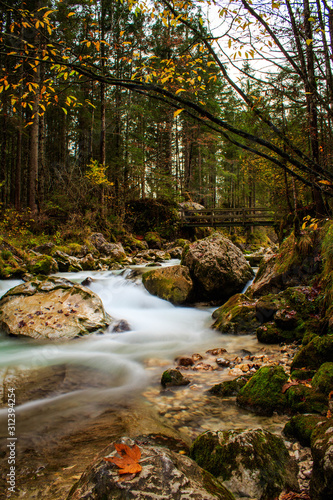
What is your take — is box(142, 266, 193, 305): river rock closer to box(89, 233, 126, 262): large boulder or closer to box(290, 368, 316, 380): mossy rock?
box(290, 368, 316, 380): mossy rock

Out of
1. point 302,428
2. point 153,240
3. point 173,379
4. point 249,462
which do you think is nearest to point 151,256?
point 153,240

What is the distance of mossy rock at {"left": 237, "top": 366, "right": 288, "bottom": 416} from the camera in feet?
8.81

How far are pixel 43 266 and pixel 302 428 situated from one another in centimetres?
907

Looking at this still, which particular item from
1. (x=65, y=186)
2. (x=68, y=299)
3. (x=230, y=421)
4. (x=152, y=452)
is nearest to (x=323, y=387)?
(x=230, y=421)

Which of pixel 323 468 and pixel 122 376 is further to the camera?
pixel 122 376

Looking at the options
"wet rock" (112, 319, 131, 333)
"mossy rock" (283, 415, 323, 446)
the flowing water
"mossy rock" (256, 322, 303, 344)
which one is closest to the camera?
"mossy rock" (283, 415, 323, 446)

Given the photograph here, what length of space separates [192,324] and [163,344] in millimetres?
1250

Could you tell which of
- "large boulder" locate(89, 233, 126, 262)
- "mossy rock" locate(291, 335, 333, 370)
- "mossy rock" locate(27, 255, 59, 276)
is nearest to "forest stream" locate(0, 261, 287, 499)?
"mossy rock" locate(291, 335, 333, 370)

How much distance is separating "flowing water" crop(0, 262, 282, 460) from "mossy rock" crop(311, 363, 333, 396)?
48cm

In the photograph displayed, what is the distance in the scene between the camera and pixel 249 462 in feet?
5.84

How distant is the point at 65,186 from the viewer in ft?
49.4

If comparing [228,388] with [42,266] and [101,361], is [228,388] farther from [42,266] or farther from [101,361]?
[42,266]

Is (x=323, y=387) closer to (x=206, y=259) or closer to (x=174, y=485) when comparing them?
(x=174, y=485)

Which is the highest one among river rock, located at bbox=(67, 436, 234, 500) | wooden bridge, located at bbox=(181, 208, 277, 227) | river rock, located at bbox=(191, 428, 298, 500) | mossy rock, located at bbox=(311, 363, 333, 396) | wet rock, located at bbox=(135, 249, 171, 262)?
wooden bridge, located at bbox=(181, 208, 277, 227)
